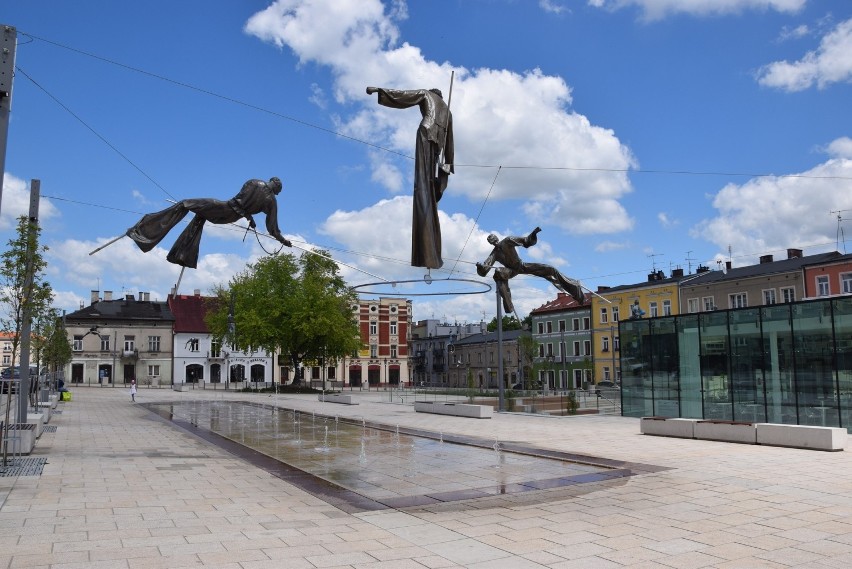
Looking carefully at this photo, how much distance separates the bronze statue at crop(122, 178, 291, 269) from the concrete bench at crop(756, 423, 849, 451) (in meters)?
13.3

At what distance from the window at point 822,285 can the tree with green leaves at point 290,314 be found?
3865 centimetres

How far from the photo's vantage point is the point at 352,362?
99.3m

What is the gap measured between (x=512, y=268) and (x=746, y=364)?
1323 centimetres

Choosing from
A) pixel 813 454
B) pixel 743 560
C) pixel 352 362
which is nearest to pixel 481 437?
pixel 813 454

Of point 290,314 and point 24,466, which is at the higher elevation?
point 290,314

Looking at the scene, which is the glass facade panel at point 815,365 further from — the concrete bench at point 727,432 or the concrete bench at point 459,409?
the concrete bench at point 459,409

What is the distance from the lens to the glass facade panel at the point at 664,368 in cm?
2677

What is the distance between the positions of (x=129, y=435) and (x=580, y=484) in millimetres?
15273

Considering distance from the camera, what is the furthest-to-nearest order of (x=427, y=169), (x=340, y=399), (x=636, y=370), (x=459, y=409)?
(x=340, y=399) → (x=459, y=409) → (x=636, y=370) → (x=427, y=169)

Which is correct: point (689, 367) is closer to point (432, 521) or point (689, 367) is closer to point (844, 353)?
point (844, 353)

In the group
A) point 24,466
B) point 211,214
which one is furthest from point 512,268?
point 24,466

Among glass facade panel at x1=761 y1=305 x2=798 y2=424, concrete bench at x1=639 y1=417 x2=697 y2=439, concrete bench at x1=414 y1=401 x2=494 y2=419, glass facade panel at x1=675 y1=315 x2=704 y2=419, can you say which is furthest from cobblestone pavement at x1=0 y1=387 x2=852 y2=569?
concrete bench at x1=414 y1=401 x2=494 y2=419

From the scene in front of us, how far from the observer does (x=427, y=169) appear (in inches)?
416

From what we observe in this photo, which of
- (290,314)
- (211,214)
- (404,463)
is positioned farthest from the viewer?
(290,314)
